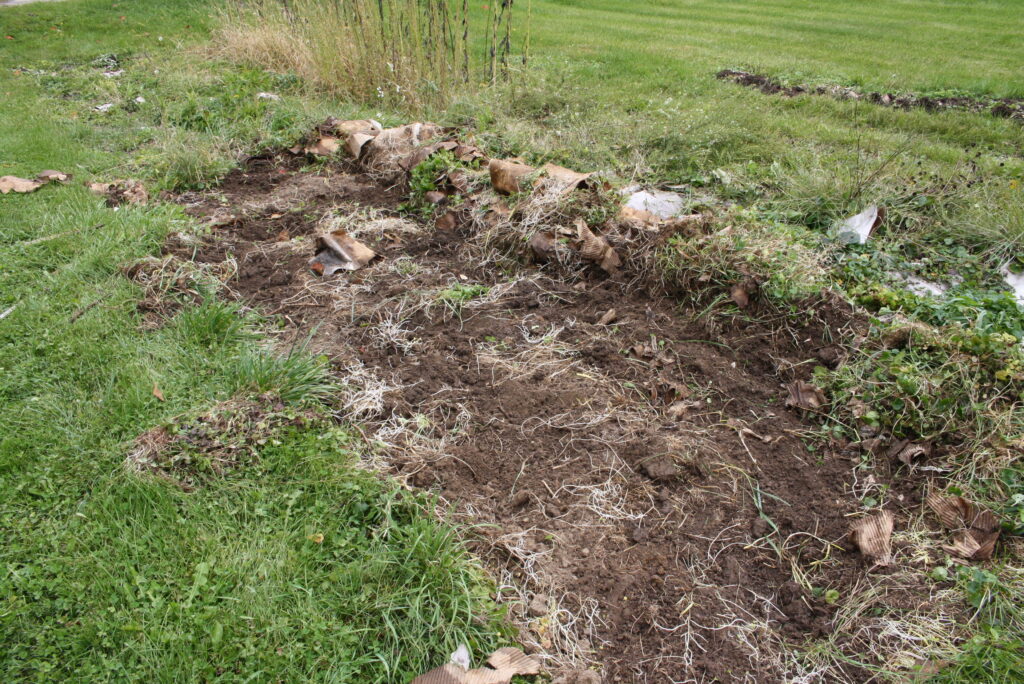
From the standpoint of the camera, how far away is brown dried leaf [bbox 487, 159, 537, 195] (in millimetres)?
4105

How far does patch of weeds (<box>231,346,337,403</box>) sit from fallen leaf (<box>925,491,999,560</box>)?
2.37 meters

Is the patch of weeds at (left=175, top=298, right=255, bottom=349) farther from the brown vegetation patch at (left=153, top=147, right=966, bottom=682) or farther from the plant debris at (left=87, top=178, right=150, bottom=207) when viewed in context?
the plant debris at (left=87, top=178, right=150, bottom=207)

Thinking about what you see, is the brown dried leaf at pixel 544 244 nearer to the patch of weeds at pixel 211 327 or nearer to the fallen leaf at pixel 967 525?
the patch of weeds at pixel 211 327

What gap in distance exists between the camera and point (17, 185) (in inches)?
183

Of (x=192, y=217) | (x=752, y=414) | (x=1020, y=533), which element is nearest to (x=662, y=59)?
(x=192, y=217)

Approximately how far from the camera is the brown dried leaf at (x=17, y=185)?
181 inches

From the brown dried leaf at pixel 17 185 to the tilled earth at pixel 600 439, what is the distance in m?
1.67

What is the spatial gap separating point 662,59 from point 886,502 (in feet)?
25.3

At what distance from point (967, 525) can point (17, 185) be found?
19.6 ft

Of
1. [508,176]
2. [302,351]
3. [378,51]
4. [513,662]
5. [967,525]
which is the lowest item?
[513,662]

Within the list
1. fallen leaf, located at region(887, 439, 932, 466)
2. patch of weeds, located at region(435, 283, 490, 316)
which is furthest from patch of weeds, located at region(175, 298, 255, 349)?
fallen leaf, located at region(887, 439, 932, 466)

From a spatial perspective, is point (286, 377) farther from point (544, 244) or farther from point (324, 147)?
point (324, 147)

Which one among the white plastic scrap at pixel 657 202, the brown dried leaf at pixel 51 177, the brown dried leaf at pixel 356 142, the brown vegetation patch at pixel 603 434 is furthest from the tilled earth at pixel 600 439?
the brown dried leaf at pixel 51 177

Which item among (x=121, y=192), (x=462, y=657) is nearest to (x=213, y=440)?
(x=462, y=657)
